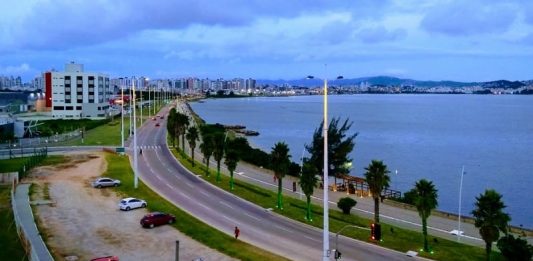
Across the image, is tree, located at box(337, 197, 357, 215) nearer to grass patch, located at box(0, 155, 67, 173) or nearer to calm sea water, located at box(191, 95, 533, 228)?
calm sea water, located at box(191, 95, 533, 228)

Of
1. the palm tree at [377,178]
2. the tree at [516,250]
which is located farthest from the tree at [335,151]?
the tree at [516,250]

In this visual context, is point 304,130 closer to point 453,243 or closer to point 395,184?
point 395,184

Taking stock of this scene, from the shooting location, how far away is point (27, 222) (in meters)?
41.7

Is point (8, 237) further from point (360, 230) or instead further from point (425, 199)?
point (425, 199)

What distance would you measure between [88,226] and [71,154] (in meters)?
44.4

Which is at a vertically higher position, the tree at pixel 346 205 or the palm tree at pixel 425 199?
the palm tree at pixel 425 199

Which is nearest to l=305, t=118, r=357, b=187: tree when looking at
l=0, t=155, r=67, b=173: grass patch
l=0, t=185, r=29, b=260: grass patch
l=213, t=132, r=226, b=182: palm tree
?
l=213, t=132, r=226, b=182: palm tree

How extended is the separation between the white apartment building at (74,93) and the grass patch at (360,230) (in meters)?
116

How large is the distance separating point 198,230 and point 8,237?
524 inches

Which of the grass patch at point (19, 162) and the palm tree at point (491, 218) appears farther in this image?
the grass patch at point (19, 162)

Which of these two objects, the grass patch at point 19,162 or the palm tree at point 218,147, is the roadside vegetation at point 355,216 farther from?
the grass patch at point 19,162

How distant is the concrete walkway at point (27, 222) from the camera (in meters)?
32.7

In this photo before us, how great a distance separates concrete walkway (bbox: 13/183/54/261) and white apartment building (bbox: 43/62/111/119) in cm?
11700

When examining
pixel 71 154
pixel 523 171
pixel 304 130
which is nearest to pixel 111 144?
Result: pixel 71 154
